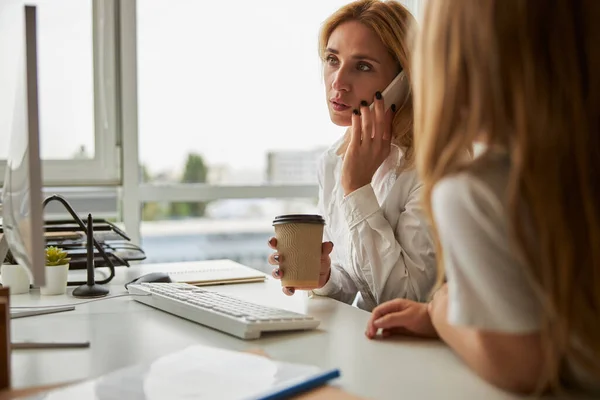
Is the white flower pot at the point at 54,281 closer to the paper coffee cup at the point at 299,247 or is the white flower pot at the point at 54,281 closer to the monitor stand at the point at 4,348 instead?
the paper coffee cup at the point at 299,247

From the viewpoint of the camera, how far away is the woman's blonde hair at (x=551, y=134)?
0.71 m

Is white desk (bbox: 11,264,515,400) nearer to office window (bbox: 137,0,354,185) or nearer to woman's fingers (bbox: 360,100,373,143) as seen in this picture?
woman's fingers (bbox: 360,100,373,143)

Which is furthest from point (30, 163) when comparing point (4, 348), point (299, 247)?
point (299, 247)

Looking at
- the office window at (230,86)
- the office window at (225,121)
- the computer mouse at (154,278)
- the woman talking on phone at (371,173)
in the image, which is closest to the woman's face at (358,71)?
the woman talking on phone at (371,173)

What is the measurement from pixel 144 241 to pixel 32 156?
→ 1972 mm

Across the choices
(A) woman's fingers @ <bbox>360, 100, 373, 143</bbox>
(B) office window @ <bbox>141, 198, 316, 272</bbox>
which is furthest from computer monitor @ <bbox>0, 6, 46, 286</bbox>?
(B) office window @ <bbox>141, 198, 316, 272</bbox>

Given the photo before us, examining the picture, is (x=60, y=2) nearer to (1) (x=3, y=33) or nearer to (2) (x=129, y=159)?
(1) (x=3, y=33)

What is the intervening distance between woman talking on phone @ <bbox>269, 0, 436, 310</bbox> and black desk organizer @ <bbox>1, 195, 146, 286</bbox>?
21.3 inches

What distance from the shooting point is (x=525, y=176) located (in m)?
0.71

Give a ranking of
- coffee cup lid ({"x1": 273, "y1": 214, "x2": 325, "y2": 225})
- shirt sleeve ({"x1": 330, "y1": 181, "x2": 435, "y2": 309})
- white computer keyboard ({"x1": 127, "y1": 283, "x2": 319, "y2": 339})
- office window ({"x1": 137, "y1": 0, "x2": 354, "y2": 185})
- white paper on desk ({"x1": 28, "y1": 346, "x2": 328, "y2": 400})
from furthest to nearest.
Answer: office window ({"x1": 137, "y1": 0, "x2": 354, "y2": 185})
shirt sleeve ({"x1": 330, "y1": 181, "x2": 435, "y2": 309})
coffee cup lid ({"x1": 273, "y1": 214, "x2": 325, "y2": 225})
white computer keyboard ({"x1": 127, "y1": 283, "x2": 319, "y2": 339})
white paper on desk ({"x1": 28, "y1": 346, "x2": 328, "y2": 400})

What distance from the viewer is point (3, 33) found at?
2.62 metres

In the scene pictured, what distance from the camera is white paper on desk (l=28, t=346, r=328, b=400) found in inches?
32.1

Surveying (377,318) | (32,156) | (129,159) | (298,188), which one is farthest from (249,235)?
(32,156)

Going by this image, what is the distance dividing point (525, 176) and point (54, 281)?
116 cm
